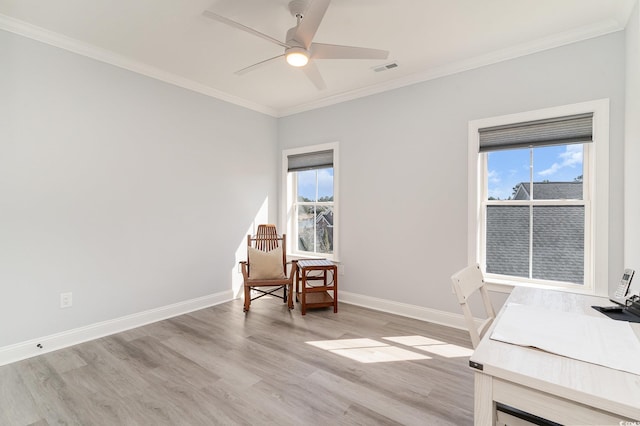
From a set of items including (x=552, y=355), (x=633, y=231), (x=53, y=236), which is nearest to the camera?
(x=552, y=355)

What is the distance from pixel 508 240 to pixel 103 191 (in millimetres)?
4060

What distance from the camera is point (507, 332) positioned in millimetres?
1094

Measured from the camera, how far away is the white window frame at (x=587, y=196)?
235 cm

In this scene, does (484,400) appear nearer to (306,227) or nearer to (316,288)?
(316,288)

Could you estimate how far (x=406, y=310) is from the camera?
11.0ft

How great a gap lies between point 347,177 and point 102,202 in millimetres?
2738

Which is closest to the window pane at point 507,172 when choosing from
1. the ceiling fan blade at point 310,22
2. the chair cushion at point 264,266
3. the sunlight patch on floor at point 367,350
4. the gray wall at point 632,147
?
the gray wall at point 632,147

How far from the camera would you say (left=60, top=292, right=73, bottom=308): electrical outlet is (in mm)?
2629

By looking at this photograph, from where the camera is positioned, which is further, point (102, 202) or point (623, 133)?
point (102, 202)

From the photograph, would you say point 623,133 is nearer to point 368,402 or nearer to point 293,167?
point 368,402

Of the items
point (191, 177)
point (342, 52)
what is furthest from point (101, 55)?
point (342, 52)

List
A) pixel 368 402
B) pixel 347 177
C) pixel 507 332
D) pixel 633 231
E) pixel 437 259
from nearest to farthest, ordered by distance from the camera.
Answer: pixel 507 332, pixel 368 402, pixel 633 231, pixel 437 259, pixel 347 177

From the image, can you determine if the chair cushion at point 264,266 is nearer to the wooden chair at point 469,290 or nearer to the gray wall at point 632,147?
the wooden chair at point 469,290

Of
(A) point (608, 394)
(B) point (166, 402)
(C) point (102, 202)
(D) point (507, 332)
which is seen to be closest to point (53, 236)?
(C) point (102, 202)
